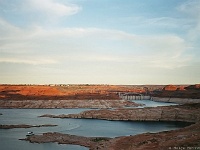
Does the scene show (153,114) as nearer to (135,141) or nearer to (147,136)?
(147,136)

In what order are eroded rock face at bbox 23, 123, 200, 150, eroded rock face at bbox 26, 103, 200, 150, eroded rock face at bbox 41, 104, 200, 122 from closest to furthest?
eroded rock face at bbox 23, 123, 200, 150 < eroded rock face at bbox 26, 103, 200, 150 < eroded rock face at bbox 41, 104, 200, 122

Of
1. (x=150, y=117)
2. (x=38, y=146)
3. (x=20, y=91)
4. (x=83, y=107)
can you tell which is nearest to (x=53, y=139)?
(x=38, y=146)

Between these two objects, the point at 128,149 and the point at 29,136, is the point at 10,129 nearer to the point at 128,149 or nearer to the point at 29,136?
the point at 29,136

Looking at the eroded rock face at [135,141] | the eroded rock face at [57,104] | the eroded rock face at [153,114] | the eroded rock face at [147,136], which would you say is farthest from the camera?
the eroded rock face at [57,104]

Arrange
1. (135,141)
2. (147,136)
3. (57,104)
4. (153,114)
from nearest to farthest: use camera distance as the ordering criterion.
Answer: (135,141), (147,136), (153,114), (57,104)

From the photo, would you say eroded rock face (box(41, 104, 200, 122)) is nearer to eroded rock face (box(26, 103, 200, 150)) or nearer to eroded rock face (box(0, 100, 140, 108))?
eroded rock face (box(26, 103, 200, 150))

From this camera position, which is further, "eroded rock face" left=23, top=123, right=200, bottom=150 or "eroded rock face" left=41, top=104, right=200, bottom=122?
"eroded rock face" left=41, top=104, right=200, bottom=122

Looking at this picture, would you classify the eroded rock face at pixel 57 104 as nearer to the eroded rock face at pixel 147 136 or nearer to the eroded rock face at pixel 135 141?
the eroded rock face at pixel 147 136

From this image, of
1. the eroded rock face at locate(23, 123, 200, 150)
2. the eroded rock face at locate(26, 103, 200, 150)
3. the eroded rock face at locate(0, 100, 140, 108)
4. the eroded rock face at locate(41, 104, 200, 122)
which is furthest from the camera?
the eroded rock face at locate(0, 100, 140, 108)

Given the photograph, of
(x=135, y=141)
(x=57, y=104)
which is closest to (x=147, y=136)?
(x=135, y=141)

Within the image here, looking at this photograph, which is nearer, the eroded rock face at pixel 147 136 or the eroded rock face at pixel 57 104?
the eroded rock face at pixel 147 136

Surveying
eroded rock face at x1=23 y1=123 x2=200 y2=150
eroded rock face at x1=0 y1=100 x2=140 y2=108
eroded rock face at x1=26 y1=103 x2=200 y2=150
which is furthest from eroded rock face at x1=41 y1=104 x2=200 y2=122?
eroded rock face at x1=0 y1=100 x2=140 y2=108

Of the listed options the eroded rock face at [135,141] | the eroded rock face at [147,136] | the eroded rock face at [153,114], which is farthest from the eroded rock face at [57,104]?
the eroded rock face at [135,141]
